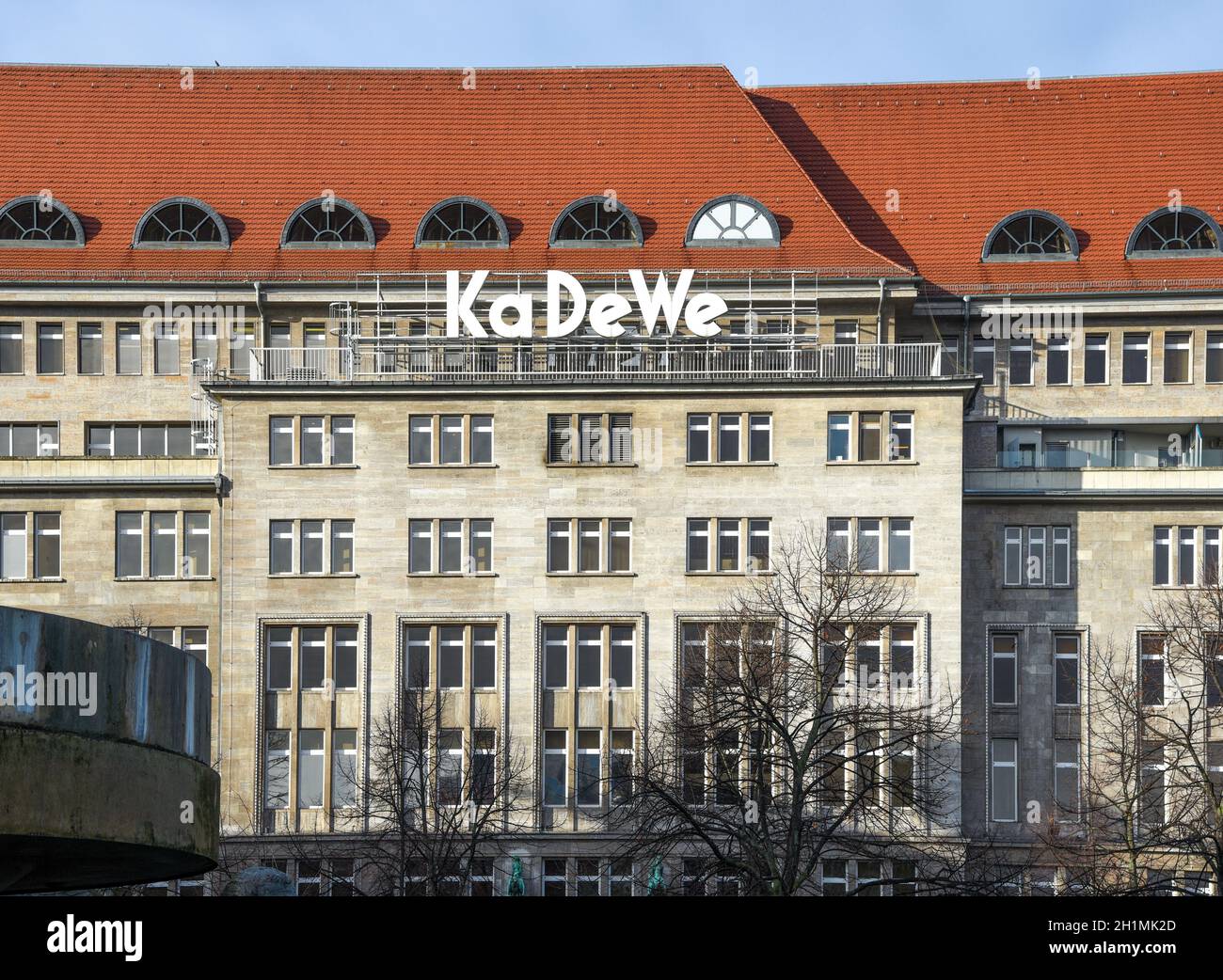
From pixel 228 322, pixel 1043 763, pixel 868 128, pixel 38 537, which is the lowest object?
pixel 1043 763

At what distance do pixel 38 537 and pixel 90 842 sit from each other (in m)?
46.1

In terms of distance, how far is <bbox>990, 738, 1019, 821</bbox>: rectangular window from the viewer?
227 feet

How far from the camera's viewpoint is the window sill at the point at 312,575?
227 ft

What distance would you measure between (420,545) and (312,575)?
283cm

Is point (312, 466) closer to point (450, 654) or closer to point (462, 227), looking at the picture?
point (450, 654)

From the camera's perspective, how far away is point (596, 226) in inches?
3007

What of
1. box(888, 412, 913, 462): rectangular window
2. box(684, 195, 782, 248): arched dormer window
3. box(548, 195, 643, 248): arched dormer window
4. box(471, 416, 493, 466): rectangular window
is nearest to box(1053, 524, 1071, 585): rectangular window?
box(888, 412, 913, 462): rectangular window

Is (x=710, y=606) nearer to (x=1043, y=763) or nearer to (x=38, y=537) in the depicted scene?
(x=1043, y=763)

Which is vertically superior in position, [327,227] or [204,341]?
[327,227]

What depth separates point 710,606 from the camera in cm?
6862

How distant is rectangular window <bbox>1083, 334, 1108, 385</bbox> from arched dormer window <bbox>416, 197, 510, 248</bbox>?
16551mm

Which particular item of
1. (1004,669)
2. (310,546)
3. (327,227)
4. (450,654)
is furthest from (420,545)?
(1004,669)

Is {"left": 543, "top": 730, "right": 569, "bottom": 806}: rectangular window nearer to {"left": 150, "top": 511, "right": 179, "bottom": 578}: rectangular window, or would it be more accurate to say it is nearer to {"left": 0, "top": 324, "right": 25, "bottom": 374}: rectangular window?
{"left": 150, "top": 511, "right": 179, "bottom": 578}: rectangular window
